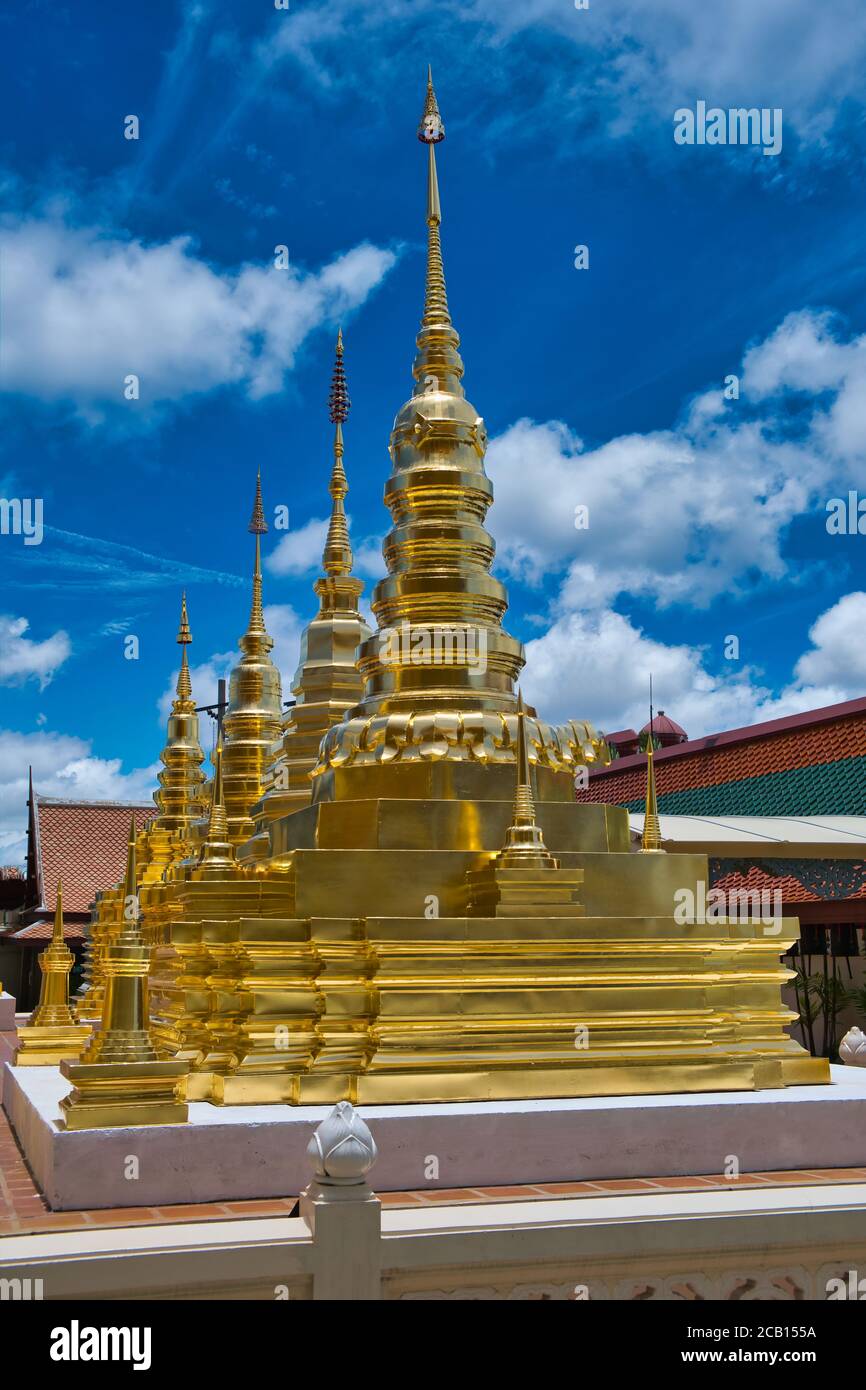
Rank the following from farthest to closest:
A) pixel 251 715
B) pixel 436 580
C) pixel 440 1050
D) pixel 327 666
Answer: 1. pixel 251 715
2. pixel 327 666
3. pixel 436 580
4. pixel 440 1050

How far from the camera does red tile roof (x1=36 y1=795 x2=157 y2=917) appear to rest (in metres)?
32.6

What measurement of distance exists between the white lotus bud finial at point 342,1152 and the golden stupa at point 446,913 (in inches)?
101

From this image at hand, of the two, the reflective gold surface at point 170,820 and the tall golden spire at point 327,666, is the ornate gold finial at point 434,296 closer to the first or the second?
the tall golden spire at point 327,666

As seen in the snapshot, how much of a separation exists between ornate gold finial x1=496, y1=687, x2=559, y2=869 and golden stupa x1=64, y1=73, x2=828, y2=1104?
17mm

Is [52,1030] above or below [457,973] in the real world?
below

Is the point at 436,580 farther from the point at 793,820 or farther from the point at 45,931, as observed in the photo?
the point at 45,931

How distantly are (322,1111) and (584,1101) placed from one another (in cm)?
175

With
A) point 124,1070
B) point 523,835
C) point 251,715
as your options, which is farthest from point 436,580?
point 251,715

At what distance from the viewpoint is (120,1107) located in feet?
26.4

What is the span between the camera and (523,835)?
1003 cm

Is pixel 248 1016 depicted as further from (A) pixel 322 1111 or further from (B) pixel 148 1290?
(B) pixel 148 1290

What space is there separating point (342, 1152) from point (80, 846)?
94.2ft

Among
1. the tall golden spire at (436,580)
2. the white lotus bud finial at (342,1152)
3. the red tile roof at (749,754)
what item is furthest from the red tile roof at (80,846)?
the white lotus bud finial at (342,1152)
